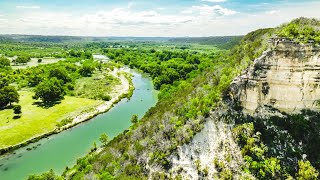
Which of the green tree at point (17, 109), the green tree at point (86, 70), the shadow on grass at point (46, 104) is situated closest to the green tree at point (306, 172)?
the green tree at point (17, 109)

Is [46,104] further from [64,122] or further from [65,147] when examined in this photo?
[65,147]

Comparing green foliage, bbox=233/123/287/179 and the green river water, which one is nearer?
green foliage, bbox=233/123/287/179

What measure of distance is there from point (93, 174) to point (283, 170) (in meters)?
22.5

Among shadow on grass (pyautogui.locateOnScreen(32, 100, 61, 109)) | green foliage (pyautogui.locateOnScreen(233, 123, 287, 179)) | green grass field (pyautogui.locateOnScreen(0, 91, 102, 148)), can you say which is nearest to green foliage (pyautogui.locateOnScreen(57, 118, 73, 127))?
green grass field (pyautogui.locateOnScreen(0, 91, 102, 148))

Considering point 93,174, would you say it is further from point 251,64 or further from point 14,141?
point 14,141

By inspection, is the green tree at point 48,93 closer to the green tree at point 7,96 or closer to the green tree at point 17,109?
the green tree at point 7,96

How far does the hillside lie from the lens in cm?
3303

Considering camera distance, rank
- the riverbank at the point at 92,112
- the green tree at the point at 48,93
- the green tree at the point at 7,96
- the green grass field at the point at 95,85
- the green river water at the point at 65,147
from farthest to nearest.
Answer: the green grass field at the point at 95,85, the green tree at the point at 48,93, the green tree at the point at 7,96, the riverbank at the point at 92,112, the green river water at the point at 65,147

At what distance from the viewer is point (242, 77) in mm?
36438

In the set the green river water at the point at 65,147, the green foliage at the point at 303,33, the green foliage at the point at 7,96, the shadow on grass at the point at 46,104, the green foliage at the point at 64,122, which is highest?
the green foliage at the point at 303,33

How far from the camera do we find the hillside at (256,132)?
108ft

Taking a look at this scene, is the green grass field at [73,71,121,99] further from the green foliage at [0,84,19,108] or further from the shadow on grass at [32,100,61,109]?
the green foliage at [0,84,19,108]

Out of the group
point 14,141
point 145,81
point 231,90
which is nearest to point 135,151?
point 231,90

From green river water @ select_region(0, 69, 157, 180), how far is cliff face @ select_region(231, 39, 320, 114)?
109 feet
